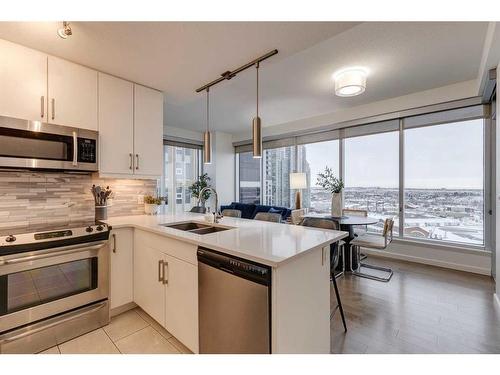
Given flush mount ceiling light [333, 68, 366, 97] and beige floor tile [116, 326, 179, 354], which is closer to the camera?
beige floor tile [116, 326, 179, 354]

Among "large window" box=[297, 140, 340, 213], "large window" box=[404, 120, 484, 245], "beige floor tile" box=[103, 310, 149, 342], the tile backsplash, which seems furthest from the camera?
"large window" box=[297, 140, 340, 213]

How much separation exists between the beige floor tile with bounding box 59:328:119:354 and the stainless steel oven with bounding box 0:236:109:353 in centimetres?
6

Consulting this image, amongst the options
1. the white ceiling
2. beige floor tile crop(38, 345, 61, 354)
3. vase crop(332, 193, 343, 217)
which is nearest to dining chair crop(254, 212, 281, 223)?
vase crop(332, 193, 343, 217)

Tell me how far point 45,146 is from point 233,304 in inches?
81.3

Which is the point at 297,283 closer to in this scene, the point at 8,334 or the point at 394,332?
the point at 394,332

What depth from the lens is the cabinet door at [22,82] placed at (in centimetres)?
184

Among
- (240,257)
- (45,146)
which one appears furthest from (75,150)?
(240,257)

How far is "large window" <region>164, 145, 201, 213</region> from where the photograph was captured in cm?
562

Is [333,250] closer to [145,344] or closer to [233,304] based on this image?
[233,304]

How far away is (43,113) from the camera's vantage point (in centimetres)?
202

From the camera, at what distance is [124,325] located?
6.82 feet

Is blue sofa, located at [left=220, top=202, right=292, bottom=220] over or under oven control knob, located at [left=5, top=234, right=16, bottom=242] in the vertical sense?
under

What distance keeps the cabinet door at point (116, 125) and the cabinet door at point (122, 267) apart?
2.35 ft

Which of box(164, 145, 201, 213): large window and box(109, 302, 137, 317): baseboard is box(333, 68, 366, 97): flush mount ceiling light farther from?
box(164, 145, 201, 213): large window
